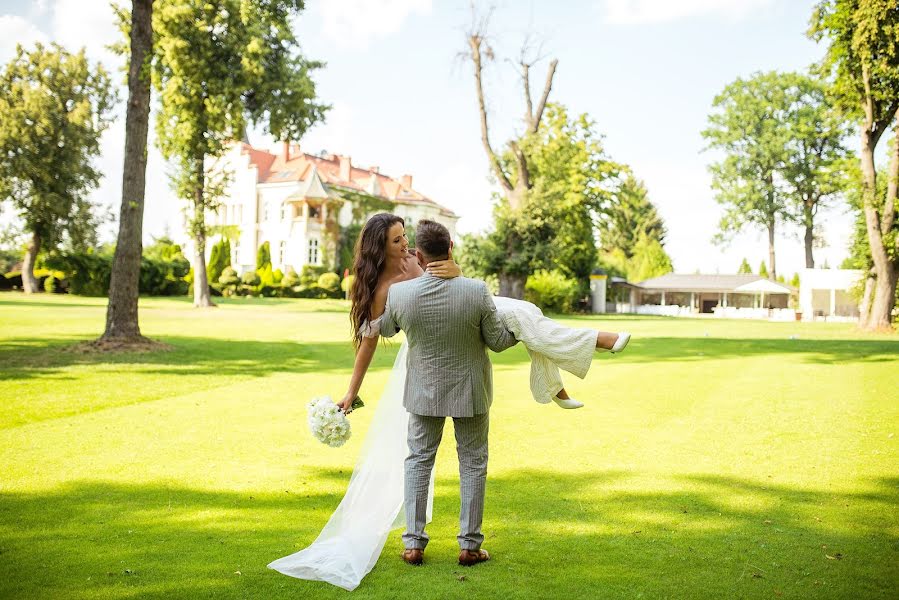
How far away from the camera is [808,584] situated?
367 cm

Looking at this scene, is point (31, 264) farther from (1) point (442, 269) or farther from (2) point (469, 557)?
(2) point (469, 557)

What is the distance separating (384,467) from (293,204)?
53488mm

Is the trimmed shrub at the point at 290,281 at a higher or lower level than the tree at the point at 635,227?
lower

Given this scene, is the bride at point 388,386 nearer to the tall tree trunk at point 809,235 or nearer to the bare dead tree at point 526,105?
the bare dead tree at point 526,105

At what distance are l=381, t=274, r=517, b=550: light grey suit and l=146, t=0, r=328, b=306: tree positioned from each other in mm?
25675

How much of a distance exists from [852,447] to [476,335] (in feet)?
17.3

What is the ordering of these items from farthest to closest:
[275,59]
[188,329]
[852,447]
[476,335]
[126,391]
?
[275,59], [188,329], [126,391], [852,447], [476,335]

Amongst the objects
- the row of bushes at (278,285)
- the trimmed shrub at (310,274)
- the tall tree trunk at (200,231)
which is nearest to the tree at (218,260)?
the row of bushes at (278,285)

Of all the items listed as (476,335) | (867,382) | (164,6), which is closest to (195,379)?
(476,335)

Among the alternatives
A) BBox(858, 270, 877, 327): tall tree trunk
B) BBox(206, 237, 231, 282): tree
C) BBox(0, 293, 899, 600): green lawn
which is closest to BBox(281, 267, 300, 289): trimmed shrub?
BBox(206, 237, 231, 282): tree

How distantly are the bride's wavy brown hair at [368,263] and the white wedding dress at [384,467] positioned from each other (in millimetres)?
120

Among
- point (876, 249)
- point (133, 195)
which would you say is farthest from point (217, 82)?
point (876, 249)

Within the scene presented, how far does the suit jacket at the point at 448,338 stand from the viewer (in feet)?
12.6

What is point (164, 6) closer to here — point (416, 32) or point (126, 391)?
point (416, 32)
